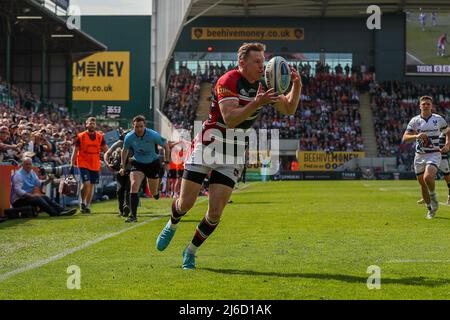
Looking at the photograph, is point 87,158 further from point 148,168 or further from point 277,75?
point 277,75

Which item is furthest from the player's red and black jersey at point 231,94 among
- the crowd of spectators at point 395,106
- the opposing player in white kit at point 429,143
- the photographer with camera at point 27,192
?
the crowd of spectators at point 395,106

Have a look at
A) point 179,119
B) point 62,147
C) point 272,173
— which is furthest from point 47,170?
point 179,119

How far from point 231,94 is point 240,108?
23 centimetres

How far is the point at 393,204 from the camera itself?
2167 centimetres

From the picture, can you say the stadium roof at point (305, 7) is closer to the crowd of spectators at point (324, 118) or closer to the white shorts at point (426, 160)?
the crowd of spectators at point (324, 118)

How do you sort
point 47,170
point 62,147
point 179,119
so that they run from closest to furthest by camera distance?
1. point 47,170
2. point 62,147
3. point 179,119

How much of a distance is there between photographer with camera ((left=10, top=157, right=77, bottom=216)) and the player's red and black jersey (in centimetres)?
983

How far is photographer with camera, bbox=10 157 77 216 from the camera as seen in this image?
18250 millimetres

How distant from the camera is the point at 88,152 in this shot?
20328 millimetres

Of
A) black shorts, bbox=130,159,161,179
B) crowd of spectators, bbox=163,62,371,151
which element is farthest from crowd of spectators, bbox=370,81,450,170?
black shorts, bbox=130,159,161,179

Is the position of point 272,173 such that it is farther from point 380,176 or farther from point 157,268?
point 157,268

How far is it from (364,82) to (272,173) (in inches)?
680

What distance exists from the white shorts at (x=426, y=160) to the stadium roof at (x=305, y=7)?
42857 millimetres

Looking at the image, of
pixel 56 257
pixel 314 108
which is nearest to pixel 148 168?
pixel 56 257
